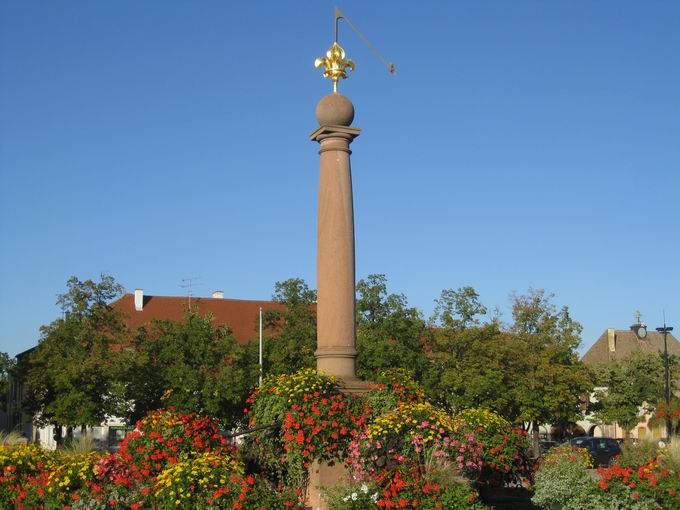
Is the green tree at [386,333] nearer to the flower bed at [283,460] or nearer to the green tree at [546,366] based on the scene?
the green tree at [546,366]

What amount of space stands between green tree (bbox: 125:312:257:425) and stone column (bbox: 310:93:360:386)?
74.0 ft

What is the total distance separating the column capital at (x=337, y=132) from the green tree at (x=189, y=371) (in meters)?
22.8

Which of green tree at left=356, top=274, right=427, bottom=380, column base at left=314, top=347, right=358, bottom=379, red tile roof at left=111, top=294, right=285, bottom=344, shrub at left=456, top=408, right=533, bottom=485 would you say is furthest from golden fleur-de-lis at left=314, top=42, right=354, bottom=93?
red tile roof at left=111, top=294, right=285, bottom=344

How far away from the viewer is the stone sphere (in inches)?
647

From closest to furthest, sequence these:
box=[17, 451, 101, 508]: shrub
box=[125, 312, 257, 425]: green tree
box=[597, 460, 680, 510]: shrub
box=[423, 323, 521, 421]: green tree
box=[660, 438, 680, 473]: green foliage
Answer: box=[597, 460, 680, 510]: shrub < box=[660, 438, 680, 473]: green foliage < box=[17, 451, 101, 508]: shrub < box=[125, 312, 257, 425]: green tree < box=[423, 323, 521, 421]: green tree

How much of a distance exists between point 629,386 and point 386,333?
2947cm

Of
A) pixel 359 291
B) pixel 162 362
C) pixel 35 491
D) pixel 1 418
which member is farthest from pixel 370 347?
pixel 1 418

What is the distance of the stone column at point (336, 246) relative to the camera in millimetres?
15625

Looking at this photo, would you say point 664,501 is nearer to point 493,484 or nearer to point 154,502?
point 493,484

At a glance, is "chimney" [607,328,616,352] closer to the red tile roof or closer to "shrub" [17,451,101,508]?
the red tile roof

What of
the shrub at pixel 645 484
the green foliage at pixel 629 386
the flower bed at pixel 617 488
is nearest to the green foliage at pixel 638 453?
the flower bed at pixel 617 488

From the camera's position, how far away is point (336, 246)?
15.8 meters

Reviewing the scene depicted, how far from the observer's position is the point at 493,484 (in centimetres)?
1562

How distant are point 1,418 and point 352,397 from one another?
3271 inches
